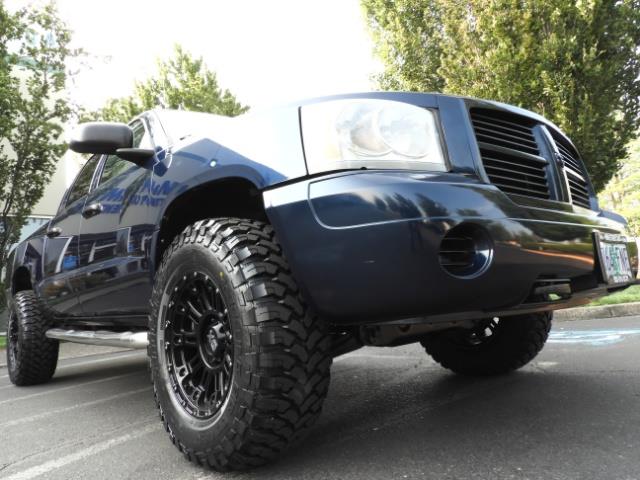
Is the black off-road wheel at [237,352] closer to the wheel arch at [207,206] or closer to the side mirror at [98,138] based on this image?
the wheel arch at [207,206]

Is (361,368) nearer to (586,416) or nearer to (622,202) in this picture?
(586,416)

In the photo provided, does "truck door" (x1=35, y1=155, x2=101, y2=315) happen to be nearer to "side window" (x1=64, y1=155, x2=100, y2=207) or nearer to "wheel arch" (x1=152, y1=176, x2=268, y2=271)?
"side window" (x1=64, y1=155, x2=100, y2=207)

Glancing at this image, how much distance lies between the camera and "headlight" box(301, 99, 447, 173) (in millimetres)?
1731

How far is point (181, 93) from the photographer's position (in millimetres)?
14898

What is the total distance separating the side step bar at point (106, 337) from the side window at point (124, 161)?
0.93 metres

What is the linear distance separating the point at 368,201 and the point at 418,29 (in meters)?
11.0

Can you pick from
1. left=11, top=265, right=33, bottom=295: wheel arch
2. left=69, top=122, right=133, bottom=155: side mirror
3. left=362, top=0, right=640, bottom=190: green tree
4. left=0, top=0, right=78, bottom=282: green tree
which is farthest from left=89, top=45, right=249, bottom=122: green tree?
left=69, top=122, right=133, bottom=155: side mirror

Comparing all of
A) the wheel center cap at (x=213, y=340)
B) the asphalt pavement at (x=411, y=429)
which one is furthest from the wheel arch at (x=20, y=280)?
the wheel center cap at (x=213, y=340)

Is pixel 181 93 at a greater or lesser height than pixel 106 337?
greater

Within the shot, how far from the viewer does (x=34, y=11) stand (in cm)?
1026

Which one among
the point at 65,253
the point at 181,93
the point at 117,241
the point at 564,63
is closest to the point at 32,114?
the point at 181,93

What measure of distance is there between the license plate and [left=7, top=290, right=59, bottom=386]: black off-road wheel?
4010 millimetres

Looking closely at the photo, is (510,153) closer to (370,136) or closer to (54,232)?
(370,136)

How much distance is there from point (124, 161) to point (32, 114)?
830 centimetres
